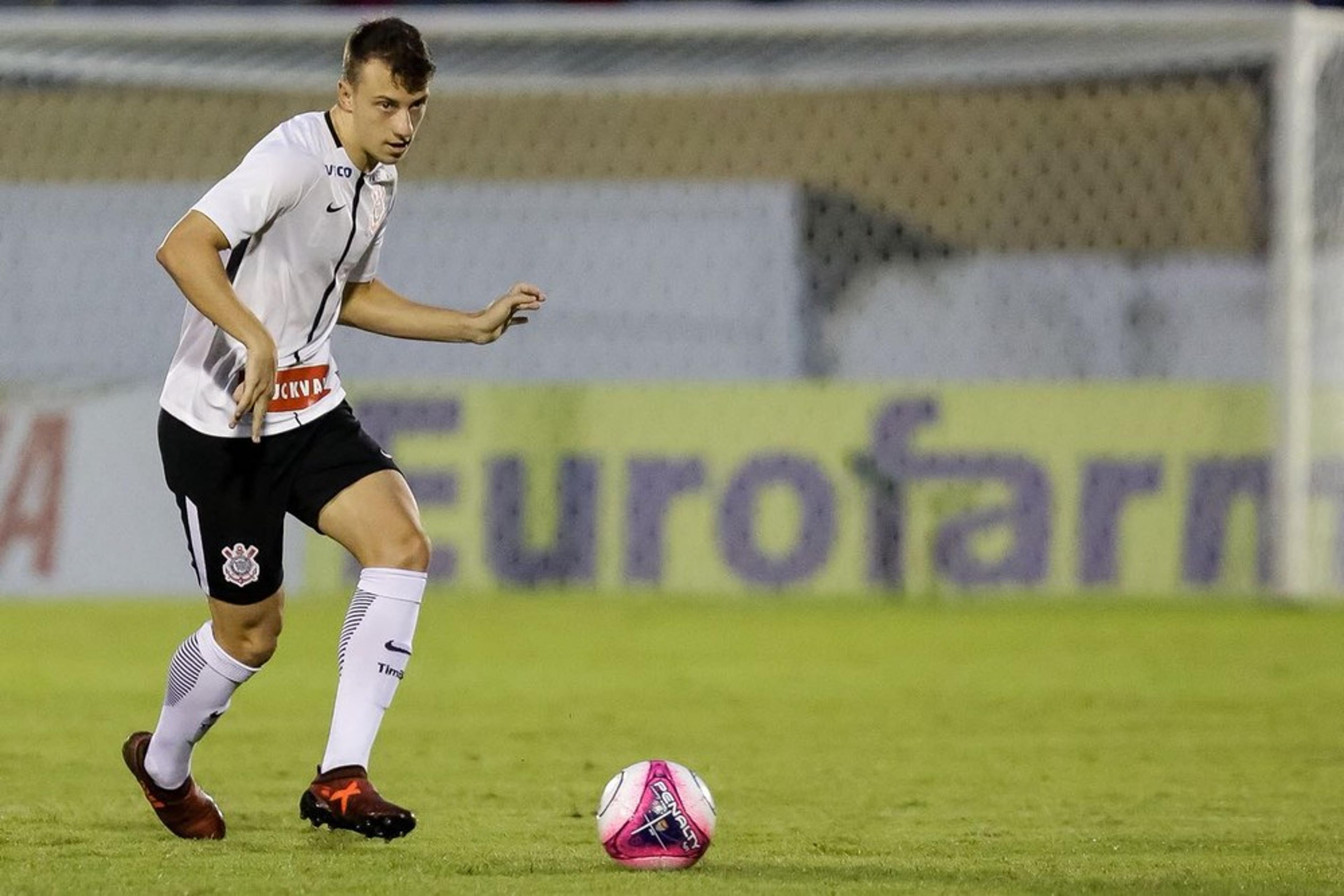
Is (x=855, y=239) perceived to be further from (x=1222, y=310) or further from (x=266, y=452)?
(x=266, y=452)

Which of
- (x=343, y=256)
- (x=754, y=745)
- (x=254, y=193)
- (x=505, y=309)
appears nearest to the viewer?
(x=254, y=193)

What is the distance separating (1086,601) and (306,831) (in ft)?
24.7

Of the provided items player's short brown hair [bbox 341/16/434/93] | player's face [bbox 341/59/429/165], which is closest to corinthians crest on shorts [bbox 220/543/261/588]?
player's face [bbox 341/59/429/165]

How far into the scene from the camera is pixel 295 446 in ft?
16.3

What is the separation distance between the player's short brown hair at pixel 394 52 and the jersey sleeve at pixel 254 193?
0.72 feet

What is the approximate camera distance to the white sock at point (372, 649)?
4781 millimetres

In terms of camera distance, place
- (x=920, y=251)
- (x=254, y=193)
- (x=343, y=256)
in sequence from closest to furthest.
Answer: (x=254, y=193)
(x=343, y=256)
(x=920, y=251)

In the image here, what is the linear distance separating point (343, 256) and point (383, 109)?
1.16 ft

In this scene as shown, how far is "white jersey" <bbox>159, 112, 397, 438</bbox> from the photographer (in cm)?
486

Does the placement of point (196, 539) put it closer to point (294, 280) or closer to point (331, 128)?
point (294, 280)

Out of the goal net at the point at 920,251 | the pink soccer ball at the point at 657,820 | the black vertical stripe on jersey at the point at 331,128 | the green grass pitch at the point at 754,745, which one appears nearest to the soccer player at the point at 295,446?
the black vertical stripe on jersey at the point at 331,128

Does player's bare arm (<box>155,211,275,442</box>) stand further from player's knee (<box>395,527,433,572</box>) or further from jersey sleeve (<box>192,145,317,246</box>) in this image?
player's knee (<box>395,527,433,572</box>)

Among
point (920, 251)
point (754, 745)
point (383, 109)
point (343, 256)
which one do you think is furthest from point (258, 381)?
point (920, 251)

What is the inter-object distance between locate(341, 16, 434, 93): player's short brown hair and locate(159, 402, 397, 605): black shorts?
29.4 inches
